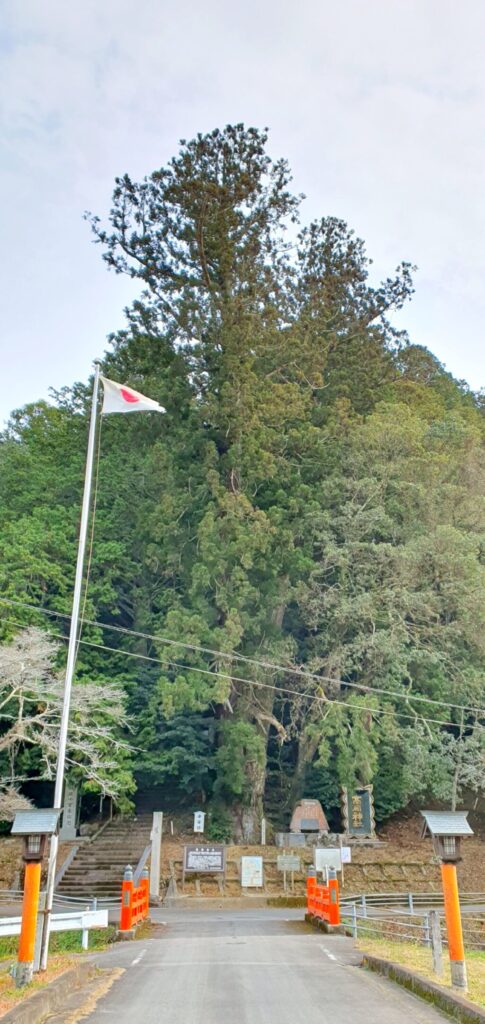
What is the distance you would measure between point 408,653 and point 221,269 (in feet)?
47.2

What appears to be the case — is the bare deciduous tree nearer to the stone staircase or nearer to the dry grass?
the stone staircase

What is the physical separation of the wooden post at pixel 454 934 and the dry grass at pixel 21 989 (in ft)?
12.4

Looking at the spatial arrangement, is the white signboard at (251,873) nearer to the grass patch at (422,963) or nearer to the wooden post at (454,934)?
the grass patch at (422,963)

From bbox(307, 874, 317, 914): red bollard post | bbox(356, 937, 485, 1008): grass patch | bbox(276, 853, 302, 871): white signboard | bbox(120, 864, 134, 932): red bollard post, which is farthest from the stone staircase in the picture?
bbox(356, 937, 485, 1008): grass patch

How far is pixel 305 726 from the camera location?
24.8 meters

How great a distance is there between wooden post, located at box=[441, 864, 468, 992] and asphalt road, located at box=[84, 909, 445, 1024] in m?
0.48

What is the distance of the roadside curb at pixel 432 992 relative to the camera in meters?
5.85

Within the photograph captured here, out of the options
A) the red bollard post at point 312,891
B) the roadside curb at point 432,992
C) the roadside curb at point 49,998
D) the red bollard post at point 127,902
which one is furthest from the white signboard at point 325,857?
the roadside curb at point 49,998

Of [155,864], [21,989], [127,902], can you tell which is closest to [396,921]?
[127,902]

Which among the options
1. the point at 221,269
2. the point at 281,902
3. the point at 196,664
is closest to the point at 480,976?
the point at 281,902

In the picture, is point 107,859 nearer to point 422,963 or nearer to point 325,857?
point 325,857

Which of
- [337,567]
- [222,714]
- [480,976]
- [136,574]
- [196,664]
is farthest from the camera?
[136,574]

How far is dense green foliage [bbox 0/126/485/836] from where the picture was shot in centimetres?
2406

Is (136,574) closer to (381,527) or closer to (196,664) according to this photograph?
(196,664)
